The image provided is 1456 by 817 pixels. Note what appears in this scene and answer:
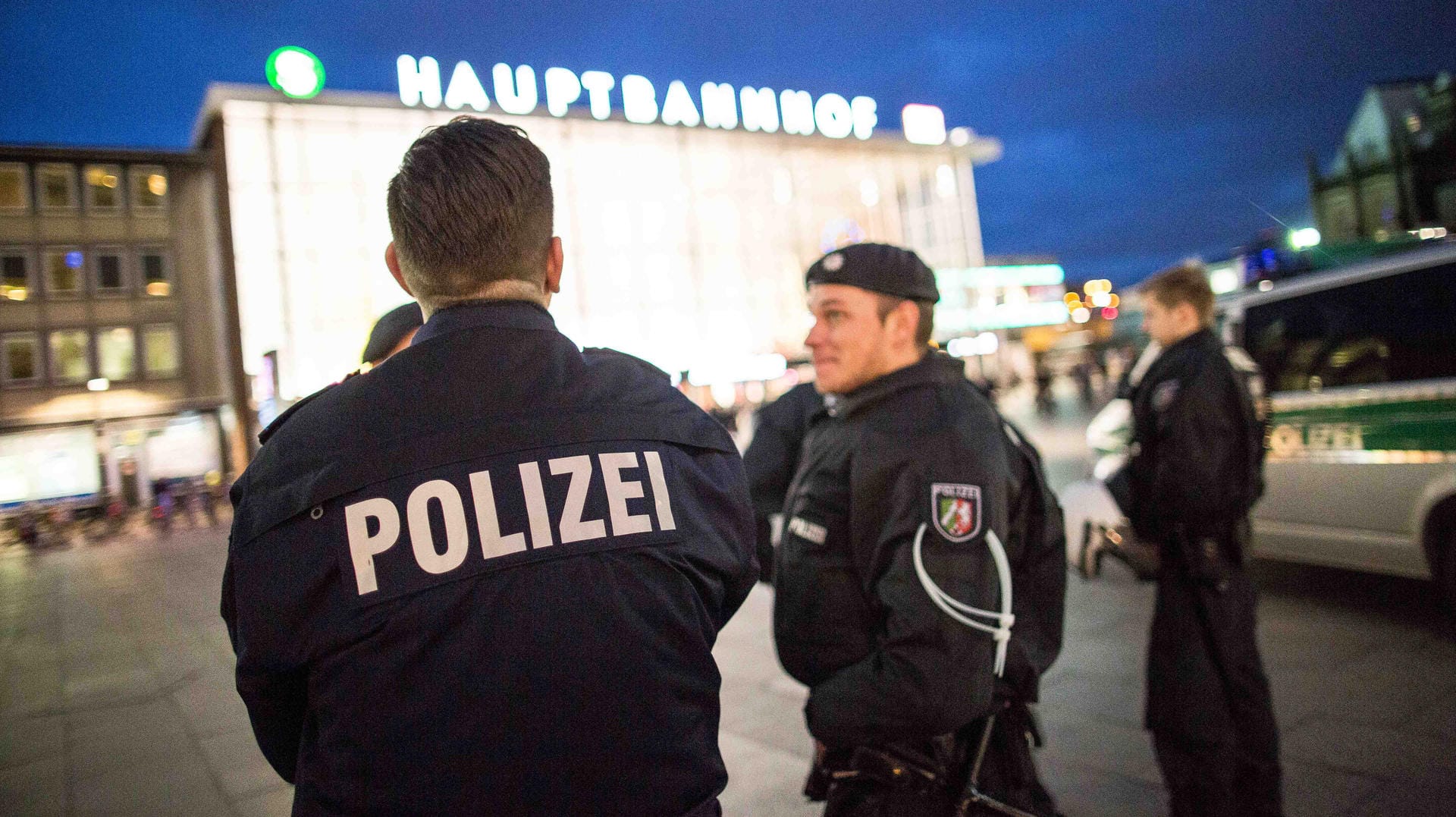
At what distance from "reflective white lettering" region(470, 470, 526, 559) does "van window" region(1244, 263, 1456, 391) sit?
5.61m

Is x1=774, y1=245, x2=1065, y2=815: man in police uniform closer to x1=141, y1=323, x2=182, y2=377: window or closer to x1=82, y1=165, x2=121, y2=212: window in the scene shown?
x1=141, y1=323, x2=182, y2=377: window

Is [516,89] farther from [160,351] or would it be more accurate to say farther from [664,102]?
[160,351]

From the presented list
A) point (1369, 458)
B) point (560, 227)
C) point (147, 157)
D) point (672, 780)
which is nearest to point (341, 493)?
point (672, 780)

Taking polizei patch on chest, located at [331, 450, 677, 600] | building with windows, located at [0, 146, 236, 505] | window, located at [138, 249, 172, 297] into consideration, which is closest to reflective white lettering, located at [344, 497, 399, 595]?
polizei patch on chest, located at [331, 450, 677, 600]

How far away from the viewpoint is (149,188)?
1.57 meters

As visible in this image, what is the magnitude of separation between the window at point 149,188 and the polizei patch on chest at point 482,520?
975mm

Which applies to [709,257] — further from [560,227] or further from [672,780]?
[672,780]

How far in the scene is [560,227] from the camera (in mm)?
25109

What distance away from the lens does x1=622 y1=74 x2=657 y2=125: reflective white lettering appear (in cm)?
3031

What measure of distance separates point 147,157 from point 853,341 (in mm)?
1565

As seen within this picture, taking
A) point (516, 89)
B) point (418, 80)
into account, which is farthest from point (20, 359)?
point (516, 89)

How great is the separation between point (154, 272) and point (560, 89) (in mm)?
30336

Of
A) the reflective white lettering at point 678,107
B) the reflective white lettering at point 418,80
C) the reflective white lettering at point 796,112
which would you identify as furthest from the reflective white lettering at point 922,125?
the reflective white lettering at point 418,80

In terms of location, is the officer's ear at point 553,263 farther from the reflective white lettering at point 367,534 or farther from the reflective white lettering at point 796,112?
the reflective white lettering at point 796,112
